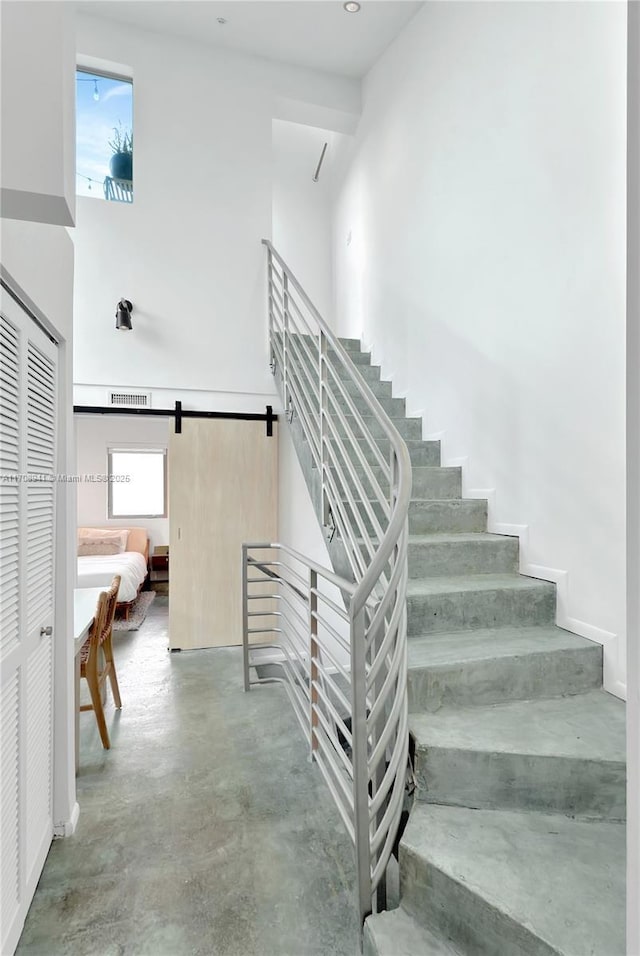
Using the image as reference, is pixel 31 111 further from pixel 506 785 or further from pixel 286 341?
pixel 286 341

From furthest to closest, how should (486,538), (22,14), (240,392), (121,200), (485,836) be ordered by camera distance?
1. (240,392)
2. (121,200)
3. (486,538)
4. (485,836)
5. (22,14)

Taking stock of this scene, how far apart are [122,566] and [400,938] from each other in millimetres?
5203

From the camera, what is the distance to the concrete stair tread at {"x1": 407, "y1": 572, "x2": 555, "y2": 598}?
223cm

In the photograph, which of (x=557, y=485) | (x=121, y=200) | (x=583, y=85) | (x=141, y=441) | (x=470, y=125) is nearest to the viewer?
(x=583, y=85)

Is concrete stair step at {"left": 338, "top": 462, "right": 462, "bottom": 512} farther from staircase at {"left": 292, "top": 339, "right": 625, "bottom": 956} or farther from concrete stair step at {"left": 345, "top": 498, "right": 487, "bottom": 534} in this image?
staircase at {"left": 292, "top": 339, "right": 625, "bottom": 956}

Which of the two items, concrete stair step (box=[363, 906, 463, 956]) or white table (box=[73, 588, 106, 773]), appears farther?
white table (box=[73, 588, 106, 773])

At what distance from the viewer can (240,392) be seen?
164 inches

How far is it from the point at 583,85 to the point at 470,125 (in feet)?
3.24

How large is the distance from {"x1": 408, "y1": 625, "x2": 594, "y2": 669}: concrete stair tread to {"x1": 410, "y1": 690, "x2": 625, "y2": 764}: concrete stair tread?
192 mm

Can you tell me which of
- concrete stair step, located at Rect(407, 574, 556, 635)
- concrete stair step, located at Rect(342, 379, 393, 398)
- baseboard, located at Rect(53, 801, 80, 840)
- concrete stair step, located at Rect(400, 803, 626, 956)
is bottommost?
baseboard, located at Rect(53, 801, 80, 840)

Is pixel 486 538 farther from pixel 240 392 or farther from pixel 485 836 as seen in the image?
pixel 240 392

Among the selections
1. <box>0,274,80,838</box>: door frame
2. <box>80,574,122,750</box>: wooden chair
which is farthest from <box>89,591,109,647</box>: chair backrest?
<box>0,274,80,838</box>: door frame

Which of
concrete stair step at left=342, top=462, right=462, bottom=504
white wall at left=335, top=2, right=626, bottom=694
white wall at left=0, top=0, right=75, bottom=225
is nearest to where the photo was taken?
white wall at left=0, top=0, right=75, bottom=225

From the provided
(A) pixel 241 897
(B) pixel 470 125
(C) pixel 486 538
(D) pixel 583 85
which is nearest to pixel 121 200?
(B) pixel 470 125
